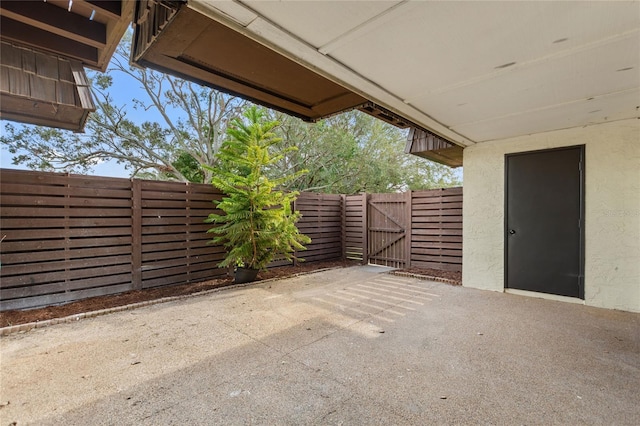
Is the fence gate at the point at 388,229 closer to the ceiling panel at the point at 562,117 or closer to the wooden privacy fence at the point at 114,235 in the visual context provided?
the wooden privacy fence at the point at 114,235

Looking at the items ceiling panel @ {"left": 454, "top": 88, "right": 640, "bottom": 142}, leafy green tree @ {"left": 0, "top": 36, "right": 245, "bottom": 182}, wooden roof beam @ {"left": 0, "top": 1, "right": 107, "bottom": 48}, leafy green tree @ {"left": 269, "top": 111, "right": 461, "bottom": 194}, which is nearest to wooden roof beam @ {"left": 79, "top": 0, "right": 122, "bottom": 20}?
wooden roof beam @ {"left": 0, "top": 1, "right": 107, "bottom": 48}

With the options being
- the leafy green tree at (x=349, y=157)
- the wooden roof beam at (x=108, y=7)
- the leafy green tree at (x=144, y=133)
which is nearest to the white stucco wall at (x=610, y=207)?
the wooden roof beam at (x=108, y=7)

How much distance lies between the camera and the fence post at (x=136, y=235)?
4.09 m

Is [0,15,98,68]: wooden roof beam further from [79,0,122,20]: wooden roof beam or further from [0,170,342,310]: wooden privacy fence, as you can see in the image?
[0,170,342,310]: wooden privacy fence

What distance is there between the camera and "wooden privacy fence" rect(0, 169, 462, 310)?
334cm

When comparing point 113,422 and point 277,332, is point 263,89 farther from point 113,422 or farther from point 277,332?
point 113,422

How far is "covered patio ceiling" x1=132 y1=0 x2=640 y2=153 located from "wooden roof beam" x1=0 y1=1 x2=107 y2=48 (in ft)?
2.83

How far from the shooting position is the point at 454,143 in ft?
14.7

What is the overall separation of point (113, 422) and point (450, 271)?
5.41m

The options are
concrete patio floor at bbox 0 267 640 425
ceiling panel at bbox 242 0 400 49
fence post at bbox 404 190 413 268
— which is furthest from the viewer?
fence post at bbox 404 190 413 268

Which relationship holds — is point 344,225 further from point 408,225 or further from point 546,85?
point 546,85

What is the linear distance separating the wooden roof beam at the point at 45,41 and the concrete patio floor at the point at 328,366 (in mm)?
2685

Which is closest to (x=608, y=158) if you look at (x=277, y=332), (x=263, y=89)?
(x=263, y=89)

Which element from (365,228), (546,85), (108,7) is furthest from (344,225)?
(108,7)
